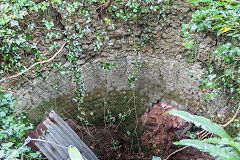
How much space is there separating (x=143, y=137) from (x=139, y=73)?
1067 mm

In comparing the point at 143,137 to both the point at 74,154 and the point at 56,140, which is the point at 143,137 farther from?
the point at 74,154

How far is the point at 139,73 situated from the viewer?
2.93 meters

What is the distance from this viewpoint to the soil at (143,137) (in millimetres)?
3010

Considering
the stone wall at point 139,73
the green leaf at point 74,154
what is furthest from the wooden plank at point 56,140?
the green leaf at point 74,154

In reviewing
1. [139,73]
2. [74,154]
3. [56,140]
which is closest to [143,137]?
[139,73]

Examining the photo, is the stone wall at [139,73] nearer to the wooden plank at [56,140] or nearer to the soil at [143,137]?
the soil at [143,137]

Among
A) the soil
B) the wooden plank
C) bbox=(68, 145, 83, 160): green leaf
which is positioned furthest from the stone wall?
bbox=(68, 145, 83, 160): green leaf

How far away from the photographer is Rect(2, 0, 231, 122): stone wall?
2432 mm

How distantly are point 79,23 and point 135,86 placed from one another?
1.25 meters

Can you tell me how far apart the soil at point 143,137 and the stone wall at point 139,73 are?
0.27 meters

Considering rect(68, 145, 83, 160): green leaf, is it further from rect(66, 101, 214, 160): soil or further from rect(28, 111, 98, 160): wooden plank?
rect(66, 101, 214, 160): soil

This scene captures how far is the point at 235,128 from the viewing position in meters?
2.30

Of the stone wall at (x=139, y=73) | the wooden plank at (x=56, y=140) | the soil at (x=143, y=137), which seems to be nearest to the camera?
the wooden plank at (x=56, y=140)

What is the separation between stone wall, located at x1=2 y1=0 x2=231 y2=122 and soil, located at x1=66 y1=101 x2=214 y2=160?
0.27 m
